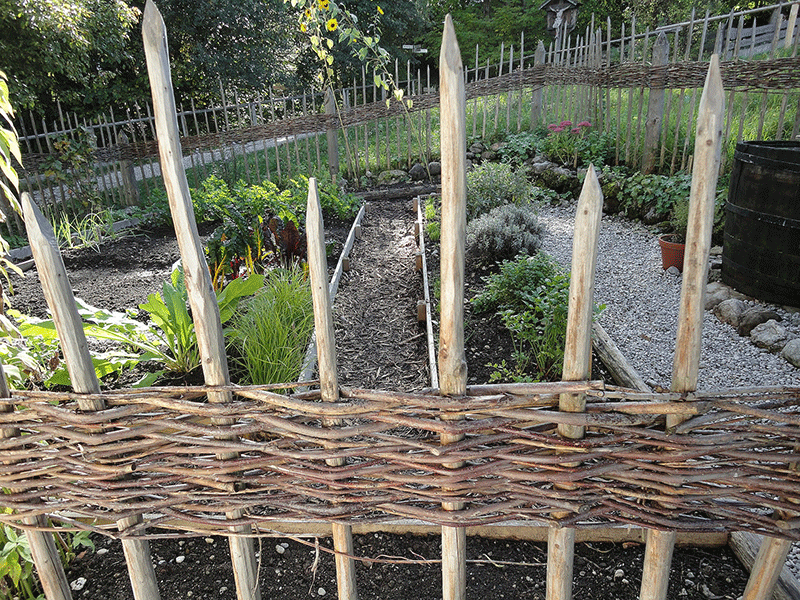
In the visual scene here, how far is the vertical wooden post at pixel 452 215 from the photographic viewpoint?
1016 millimetres

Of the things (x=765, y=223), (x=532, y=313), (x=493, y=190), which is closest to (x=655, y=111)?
(x=493, y=190)

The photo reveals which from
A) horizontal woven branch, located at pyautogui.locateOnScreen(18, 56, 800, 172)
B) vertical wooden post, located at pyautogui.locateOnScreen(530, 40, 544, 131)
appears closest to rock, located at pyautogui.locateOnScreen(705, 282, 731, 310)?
horizontal woven branch, located at pyautogui.locateOnScreen(18, 56, 800, 172)

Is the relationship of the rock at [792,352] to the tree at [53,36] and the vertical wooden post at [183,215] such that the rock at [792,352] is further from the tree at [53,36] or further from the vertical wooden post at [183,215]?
the tree at [53,36]

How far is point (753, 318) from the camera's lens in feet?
13.3

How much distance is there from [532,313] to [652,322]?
4.81ft

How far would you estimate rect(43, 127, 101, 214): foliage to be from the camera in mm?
7996

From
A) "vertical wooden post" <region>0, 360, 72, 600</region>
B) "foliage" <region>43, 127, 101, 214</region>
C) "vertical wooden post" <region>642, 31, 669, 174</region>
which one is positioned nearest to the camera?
"vertical wooden post" <region>0, 360, 72, 600</region>

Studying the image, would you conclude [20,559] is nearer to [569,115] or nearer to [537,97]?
[569,115]

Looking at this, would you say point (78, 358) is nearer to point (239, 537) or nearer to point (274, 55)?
point (239, 537)

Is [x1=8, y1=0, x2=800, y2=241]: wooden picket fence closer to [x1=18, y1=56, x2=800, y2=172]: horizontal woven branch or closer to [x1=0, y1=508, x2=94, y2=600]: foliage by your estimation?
[x1=18, y1=56, x2=800, y2=172]: horizontal woven branch

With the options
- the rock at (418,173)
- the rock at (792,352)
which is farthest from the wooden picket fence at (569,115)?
the rock at (792,352)

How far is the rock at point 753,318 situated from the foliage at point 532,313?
148 cm

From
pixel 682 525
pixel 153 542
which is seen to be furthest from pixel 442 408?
pixel 153 542

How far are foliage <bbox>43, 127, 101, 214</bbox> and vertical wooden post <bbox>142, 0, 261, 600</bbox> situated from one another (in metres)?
8.03
